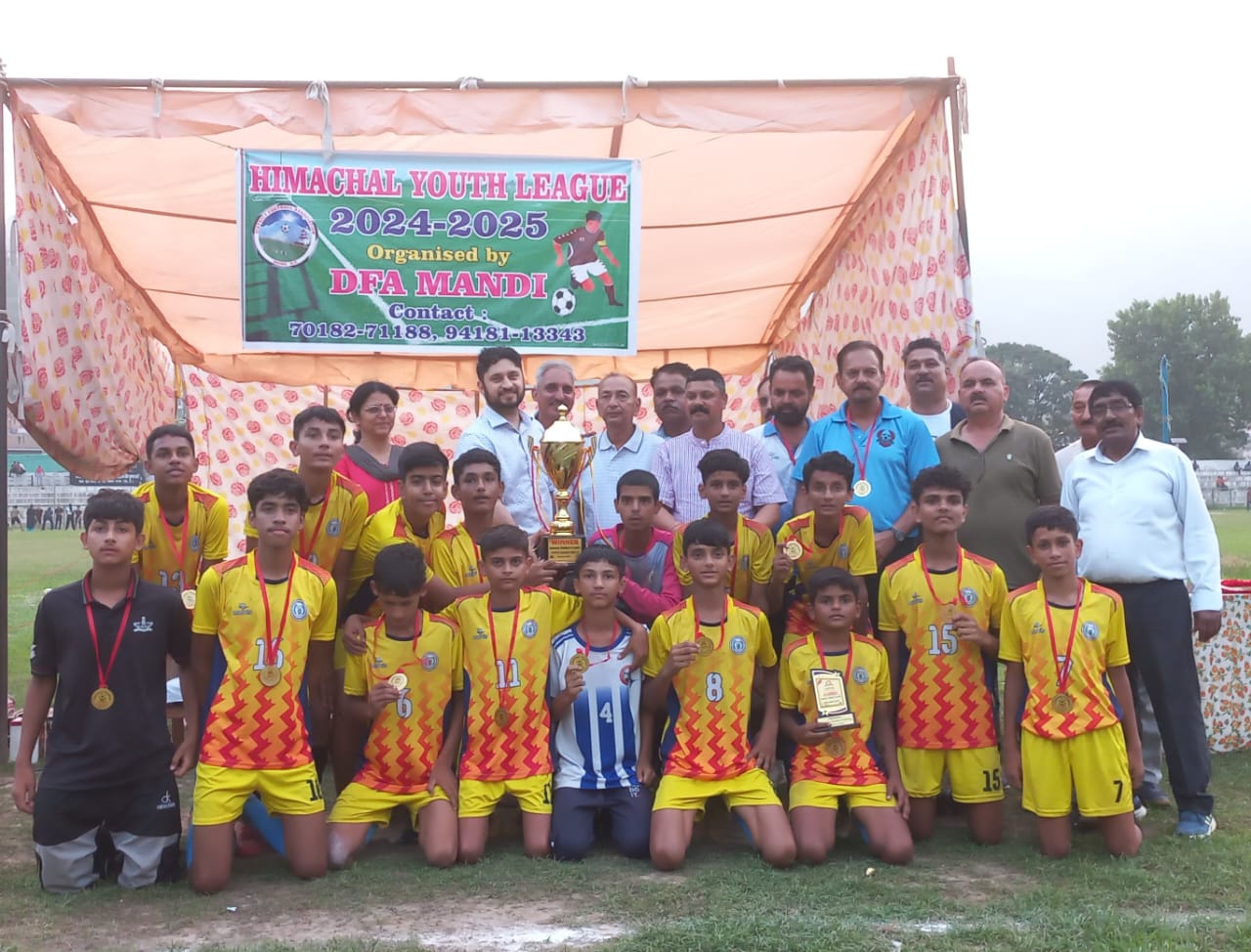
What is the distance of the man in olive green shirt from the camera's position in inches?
193

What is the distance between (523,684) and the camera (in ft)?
14.5

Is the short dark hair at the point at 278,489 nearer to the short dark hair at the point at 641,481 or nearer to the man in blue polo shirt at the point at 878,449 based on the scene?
the short dark hair at the point at 641,481

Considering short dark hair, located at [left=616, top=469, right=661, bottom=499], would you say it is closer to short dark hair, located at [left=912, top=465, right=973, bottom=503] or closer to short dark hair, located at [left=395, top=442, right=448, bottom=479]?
short dark hair, located at [left=395, top=442, right=448, bottom=479]

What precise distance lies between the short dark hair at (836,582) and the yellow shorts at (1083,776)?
3.03 ft

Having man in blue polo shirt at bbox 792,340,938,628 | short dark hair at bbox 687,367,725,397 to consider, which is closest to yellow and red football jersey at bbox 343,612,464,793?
short dark hair at bbox 687,367,725,397

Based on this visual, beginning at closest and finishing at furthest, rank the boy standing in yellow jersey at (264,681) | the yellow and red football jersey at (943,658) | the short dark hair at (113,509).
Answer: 1. the short dark hair at (113,509)
2. the boy standing in yellow jersey at (264,681)
3. the yellow and red football jersey at (943,658)

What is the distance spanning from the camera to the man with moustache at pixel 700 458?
494 cm

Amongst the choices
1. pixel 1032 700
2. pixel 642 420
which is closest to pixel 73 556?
pixel 642 420

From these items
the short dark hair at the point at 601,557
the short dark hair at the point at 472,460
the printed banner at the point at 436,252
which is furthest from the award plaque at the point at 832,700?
the printed banner at the point at 436,252

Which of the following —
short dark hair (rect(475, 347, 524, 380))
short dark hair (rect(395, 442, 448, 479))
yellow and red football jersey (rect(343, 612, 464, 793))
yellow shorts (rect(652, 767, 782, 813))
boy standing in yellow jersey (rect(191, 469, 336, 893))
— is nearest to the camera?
boy standing in yellow jersey (rect(191, 469, 336, 893))

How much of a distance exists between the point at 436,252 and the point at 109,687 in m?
3.72

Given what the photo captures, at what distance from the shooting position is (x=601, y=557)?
4.36 meters

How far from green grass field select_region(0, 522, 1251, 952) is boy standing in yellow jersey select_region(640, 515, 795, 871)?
0.21 meters

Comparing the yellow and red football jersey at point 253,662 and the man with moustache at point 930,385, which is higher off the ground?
the man with moustache at point 930,385
